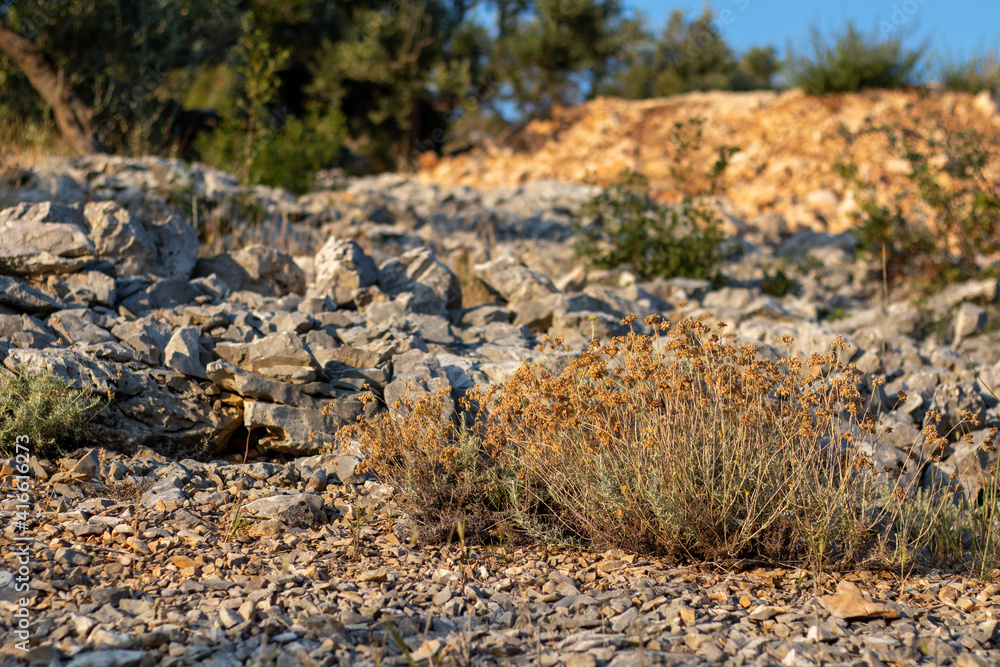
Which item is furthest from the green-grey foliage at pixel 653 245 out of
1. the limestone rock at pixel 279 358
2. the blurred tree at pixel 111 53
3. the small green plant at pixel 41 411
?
the blurred tree at pixel 111 53

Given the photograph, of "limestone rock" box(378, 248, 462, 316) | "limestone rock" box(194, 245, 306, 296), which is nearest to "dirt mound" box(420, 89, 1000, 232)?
"limestone rock" box(378, 248, 462, 316)

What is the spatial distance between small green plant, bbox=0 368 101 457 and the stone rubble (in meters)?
0.12

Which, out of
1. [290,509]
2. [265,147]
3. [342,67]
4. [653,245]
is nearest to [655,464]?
[290,509]

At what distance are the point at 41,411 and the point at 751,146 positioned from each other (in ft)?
43.7

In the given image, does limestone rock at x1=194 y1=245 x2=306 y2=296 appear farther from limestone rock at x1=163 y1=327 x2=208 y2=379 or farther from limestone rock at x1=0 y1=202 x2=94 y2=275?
limestone rock at x1=163 y1=327 x2=208 y2=379

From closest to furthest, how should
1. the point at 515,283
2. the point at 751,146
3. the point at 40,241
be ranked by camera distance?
the point at 40,241, the point at 515,283, the point at 751,146

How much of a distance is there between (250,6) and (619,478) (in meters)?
14.1

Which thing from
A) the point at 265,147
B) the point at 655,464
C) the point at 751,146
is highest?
the point at 751,146

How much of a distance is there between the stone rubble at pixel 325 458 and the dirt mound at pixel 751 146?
17.7ft

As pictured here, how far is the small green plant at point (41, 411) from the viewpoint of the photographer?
3447 mm

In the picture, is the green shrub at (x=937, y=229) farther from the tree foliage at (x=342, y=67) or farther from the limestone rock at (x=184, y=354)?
the limestone rock at (x=184, y=354)

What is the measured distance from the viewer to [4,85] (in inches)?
436

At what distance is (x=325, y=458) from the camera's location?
383 centimetres

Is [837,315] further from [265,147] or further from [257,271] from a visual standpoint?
[265,147]
